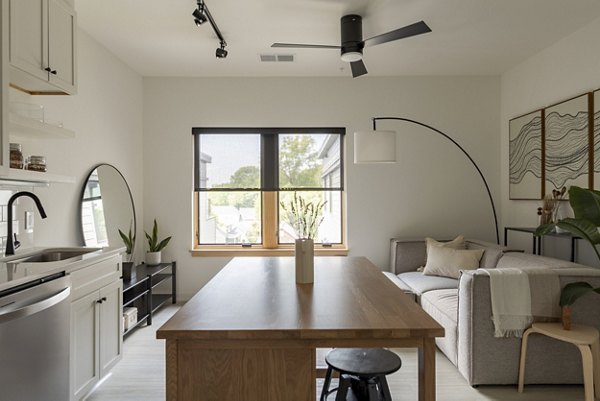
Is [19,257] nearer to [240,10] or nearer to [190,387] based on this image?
[190,387]

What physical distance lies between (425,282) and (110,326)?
270 cm

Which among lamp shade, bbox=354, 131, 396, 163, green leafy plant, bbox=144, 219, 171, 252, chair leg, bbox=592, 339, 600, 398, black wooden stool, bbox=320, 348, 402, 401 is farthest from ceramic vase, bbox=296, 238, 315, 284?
green leafy plant, bbox=144, 219, 171, 252

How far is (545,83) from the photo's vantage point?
3906 mm

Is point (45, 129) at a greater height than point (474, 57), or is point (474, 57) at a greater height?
point (474, 57)

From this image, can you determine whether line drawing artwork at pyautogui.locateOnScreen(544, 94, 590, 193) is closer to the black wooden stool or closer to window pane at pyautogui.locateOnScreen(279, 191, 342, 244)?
window pane at pyautogui.locateOnScreen(279, 191, 342, 244)

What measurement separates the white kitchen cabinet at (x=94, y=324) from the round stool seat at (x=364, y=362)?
1.48 metres

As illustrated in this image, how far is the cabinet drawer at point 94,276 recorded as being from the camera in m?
2.26

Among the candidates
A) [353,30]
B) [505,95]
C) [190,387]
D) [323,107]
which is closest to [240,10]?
[353,30]

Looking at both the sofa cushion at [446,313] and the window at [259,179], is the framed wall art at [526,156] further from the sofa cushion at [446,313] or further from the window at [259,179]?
the window at [259,179]

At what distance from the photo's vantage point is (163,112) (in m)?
4.76

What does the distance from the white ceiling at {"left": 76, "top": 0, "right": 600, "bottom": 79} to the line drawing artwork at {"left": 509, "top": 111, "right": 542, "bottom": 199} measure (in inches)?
27.2

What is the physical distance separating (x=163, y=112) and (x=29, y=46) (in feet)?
8.33

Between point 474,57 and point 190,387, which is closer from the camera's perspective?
point 190,387

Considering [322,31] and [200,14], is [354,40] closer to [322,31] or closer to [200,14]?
[322,31]
